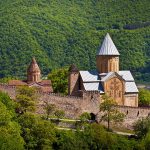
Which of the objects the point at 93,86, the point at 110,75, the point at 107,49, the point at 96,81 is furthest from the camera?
the point at 107,49

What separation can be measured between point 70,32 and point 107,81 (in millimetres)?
70231

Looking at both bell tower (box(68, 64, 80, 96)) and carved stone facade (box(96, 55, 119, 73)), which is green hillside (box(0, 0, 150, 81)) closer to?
carved stone facade (box(96, 55, 119, 73))

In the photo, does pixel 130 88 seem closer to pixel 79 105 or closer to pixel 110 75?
pixel 110 75

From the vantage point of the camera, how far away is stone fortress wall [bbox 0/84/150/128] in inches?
1762

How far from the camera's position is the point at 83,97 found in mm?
45844

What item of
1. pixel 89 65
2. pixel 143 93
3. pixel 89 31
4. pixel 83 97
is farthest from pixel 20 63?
pixel 83 97

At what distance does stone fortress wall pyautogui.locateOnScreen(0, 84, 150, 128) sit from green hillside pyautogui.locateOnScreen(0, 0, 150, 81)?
52088 millimetres

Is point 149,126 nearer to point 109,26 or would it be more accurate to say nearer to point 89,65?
point 89,65

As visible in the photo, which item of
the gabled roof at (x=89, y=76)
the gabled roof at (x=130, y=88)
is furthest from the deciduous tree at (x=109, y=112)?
the gabled roof at (x=130, y=88)

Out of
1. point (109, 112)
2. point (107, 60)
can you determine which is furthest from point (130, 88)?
point (109, 112)

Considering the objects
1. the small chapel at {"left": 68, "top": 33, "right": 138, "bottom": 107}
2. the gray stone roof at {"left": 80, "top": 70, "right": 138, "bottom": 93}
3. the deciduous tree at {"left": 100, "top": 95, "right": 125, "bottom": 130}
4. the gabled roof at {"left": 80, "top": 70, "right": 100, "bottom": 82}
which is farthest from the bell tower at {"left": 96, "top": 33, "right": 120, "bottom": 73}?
the deciduous tree at {"left": 100, "top": 95, "right": 125, "bottom": 130}

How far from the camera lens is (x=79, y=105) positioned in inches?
1794

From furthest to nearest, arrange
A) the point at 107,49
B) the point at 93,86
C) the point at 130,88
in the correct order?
1. the point at 107,49
2. the point at 130,88
3. the point at 93,86

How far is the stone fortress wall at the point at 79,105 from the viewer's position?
147ft
